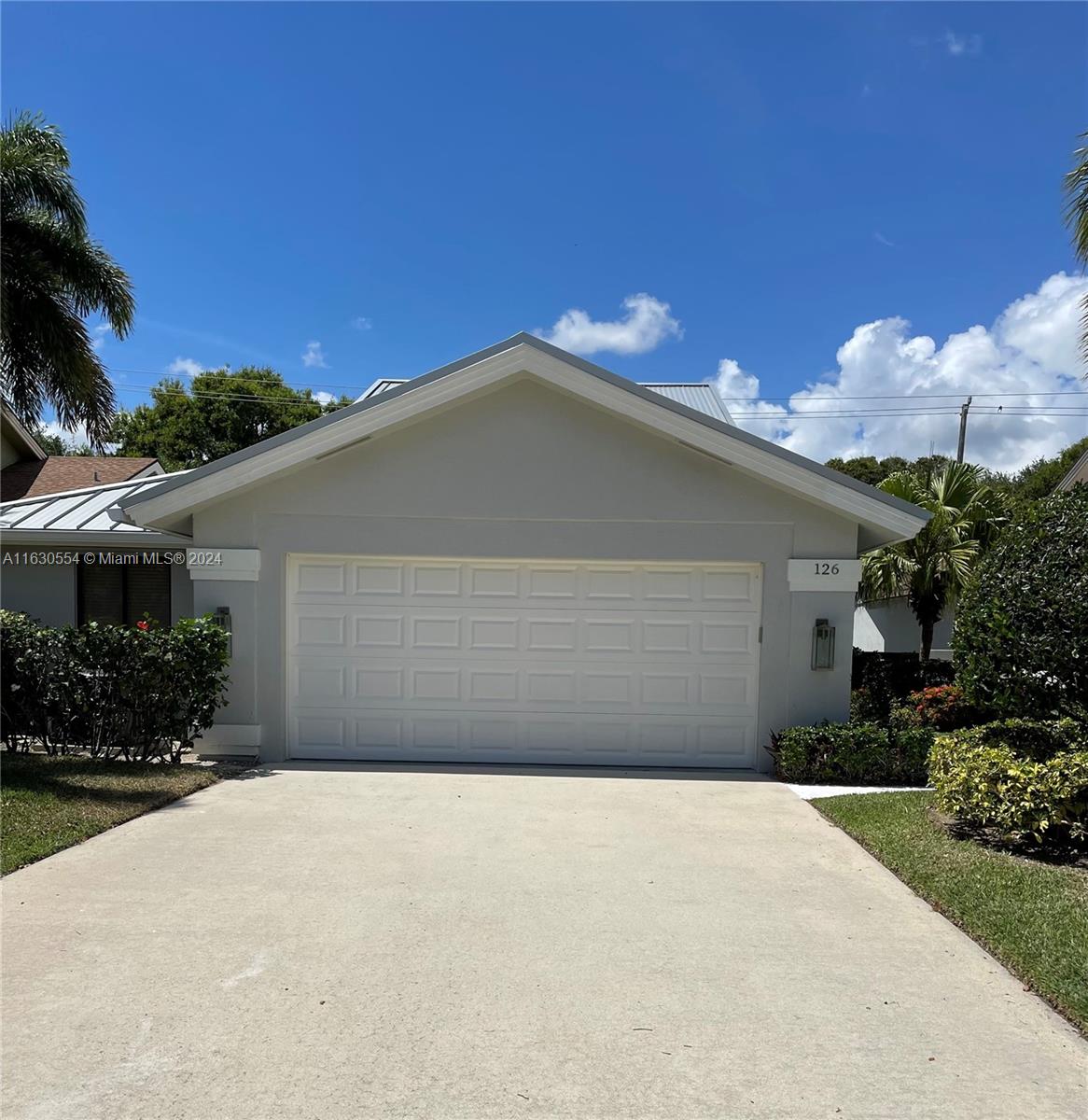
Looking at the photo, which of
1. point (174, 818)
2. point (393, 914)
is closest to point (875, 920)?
point (393, 914)

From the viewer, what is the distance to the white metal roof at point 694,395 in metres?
13.5

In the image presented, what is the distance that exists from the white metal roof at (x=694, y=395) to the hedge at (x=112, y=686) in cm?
568

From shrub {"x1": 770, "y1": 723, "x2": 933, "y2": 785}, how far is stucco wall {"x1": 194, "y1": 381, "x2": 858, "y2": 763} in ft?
1.84

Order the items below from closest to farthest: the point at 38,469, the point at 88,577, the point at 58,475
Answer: the point at 88,577 → the point at 58,475 → the point at 38,469

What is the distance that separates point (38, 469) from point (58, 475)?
668 mm

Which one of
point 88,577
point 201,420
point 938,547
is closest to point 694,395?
point 938,547

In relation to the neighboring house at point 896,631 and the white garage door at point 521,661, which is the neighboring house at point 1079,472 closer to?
the neighboring house at point 896,631

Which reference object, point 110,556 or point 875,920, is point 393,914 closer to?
point 875,920

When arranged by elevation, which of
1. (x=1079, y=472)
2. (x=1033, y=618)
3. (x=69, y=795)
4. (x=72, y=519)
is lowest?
(x=69, y=795)

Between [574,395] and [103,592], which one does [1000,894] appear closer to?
[574,395]

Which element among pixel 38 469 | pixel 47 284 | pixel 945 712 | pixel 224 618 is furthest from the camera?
pixel 38 469

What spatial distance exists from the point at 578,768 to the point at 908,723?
12.7 ft

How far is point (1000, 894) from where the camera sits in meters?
5.07

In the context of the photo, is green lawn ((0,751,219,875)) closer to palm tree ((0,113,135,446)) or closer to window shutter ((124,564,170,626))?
window shutter ((124,564,170,626))
